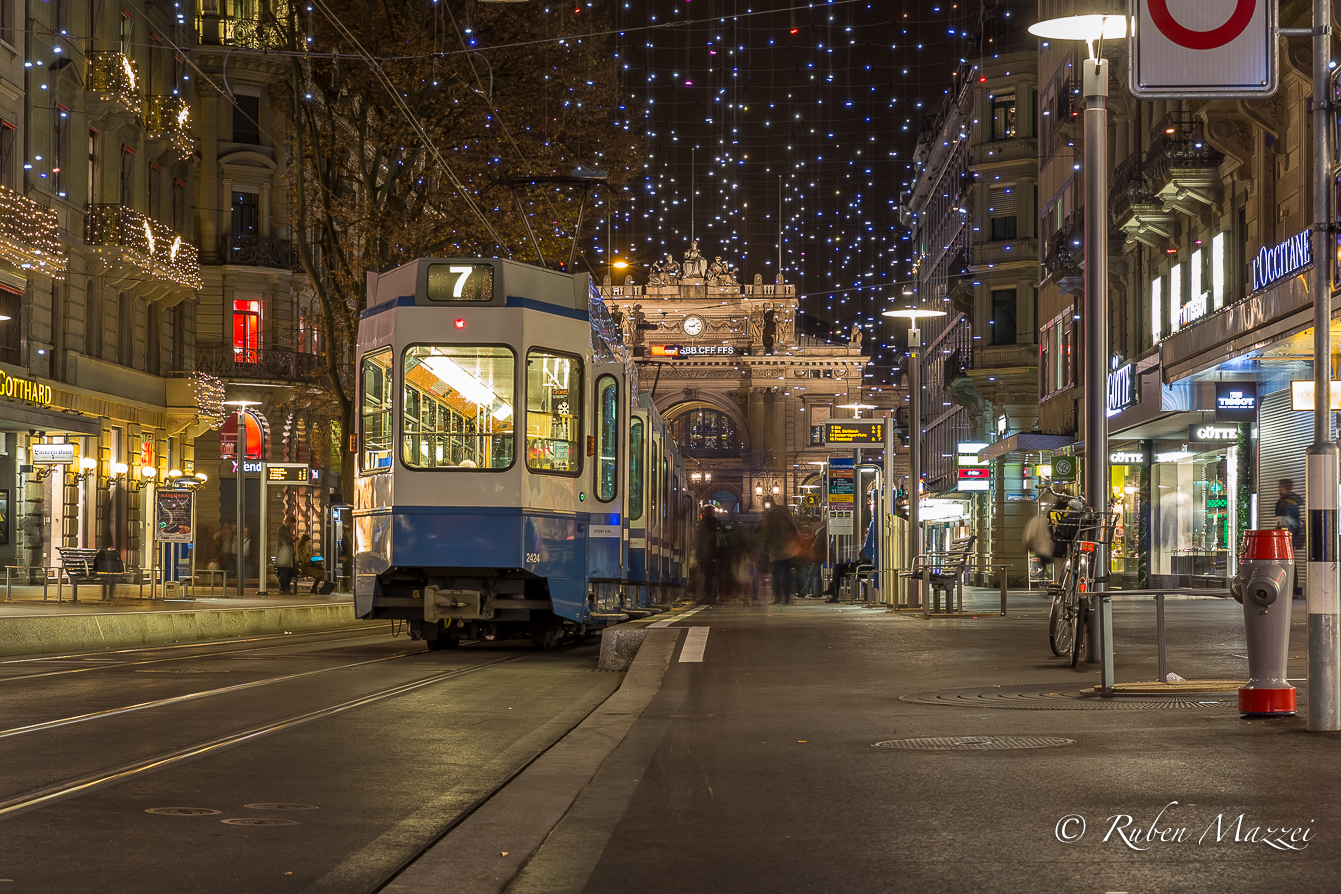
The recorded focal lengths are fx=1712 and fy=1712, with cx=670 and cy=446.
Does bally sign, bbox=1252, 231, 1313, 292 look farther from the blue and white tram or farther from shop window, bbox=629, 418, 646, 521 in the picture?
the blue and white tram

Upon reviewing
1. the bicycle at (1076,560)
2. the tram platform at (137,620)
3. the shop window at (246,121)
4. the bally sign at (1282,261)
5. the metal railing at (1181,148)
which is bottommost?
the tram platform at (137,620)

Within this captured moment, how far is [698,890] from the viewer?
4852mm

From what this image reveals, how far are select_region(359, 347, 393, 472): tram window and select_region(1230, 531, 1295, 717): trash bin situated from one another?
890cm

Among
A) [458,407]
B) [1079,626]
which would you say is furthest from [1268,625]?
[458,407]

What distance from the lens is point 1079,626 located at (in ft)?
40.5

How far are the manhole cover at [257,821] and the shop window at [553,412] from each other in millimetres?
9357

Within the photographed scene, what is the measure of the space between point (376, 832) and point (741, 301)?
138 meters

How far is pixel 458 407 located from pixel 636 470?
4174mm

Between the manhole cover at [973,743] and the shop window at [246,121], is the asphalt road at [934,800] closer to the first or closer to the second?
the manhole cover at [973,743]

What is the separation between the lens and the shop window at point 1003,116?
52.2 meters

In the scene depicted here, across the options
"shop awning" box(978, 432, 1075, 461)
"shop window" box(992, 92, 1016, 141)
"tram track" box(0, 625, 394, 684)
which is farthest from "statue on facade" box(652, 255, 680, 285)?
"tram track" box(0, 625, 394, 684)

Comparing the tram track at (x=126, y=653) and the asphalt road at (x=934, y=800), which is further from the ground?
the asphalt road at (x=934, y=800)

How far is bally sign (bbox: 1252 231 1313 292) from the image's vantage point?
21.2 m

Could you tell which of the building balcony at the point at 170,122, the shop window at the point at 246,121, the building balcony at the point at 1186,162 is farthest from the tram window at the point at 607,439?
the shop window at the point at 246,121
